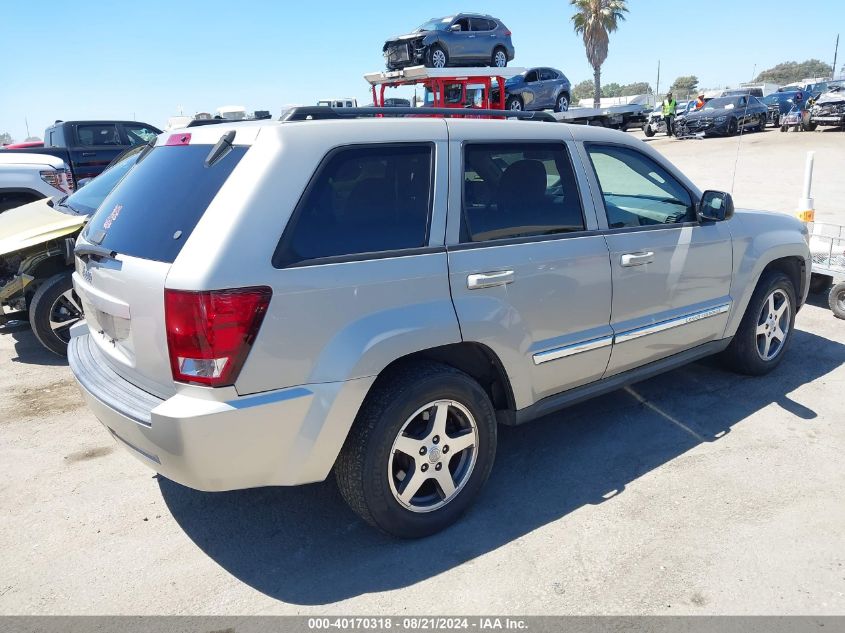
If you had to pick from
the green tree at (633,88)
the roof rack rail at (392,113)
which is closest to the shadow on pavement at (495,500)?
the roof rack rail at (392,113)

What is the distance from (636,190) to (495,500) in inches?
83.2

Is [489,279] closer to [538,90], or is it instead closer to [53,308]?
[53,308]

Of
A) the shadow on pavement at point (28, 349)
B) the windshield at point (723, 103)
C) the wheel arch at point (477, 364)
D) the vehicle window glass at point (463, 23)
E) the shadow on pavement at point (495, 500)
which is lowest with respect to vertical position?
the shadow on pavement at point (495, 500)

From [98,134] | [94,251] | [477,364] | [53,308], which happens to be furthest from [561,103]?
[94,251]

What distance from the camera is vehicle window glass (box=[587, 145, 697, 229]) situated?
3639mm

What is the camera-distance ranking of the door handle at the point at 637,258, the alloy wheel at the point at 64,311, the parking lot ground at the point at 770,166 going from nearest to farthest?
the door handle at the point at 637,258, the alloy wheel at the point at 64,311, the parking lot ground at the point at 770,166

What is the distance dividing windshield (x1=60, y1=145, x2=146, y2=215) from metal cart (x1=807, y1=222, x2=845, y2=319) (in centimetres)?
647

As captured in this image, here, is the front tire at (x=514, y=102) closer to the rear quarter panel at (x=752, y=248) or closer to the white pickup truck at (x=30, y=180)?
the white pickup truck at (x=30, y=180)

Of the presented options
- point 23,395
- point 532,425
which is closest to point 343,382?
point 532,425

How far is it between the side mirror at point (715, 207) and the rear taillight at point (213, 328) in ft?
9.55

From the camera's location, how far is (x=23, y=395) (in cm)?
482

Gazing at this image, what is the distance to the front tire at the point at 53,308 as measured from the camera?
5273mm

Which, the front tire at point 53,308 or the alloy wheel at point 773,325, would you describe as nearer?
Result: the alloy wheel at point 773,325

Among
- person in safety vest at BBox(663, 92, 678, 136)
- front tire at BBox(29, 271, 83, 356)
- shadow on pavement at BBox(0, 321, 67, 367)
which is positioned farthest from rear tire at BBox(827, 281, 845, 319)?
person in safety vest at BBox(663, 92, 678, 136)
